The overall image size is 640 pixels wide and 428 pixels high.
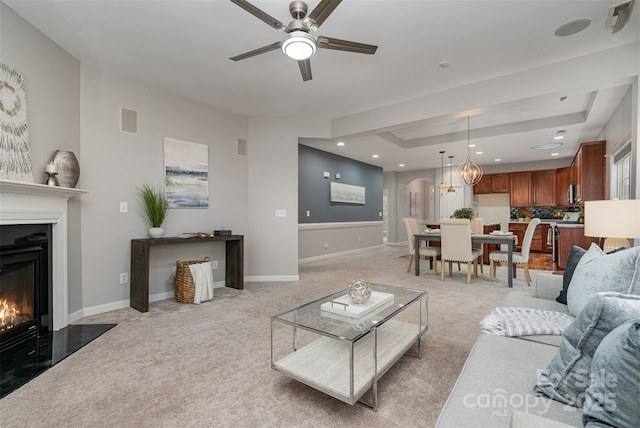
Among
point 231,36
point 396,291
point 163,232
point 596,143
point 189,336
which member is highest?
point 231,36

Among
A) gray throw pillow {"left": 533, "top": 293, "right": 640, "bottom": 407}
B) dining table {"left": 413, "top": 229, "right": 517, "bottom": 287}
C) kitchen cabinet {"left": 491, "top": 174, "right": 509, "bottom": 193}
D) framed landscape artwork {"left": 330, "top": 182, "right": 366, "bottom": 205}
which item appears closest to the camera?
gray throw pillow {"left": 533, "top": 293, "right": 640, "bottom": 407}

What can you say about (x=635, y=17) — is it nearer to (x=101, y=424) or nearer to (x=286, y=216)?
(x=286, y=216)

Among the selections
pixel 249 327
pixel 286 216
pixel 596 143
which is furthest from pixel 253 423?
pixel 596 143

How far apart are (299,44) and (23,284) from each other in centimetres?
287

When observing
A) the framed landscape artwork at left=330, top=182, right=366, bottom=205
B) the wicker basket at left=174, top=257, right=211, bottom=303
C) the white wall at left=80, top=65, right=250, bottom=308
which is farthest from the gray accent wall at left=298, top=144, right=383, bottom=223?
the wicker basket at left=174, top=257, right=211, bottom=303

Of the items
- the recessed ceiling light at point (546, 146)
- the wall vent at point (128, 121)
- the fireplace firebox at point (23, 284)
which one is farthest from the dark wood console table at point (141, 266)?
the recessed ceiling light at point (546, 146)

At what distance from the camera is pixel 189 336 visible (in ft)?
8.44

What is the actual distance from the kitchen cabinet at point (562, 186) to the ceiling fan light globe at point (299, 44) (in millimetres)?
7988

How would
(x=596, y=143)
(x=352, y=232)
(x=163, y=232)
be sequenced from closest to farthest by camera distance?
1. (x=163, y=232)
2. (x=596, y=143)
3. (x=352, y=232)

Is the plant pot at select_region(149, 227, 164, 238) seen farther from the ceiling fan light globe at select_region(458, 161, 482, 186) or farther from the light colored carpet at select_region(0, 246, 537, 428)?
the ceiling fan light globe at select_region(458, 161, 482, 186)

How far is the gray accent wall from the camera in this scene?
619cm

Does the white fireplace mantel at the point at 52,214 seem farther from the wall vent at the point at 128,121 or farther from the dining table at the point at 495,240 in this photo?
the dining table at the point at 495,240

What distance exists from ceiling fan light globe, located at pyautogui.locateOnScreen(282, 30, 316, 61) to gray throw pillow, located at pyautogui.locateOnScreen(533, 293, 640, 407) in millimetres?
2065

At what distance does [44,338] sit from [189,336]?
3.81 ft
